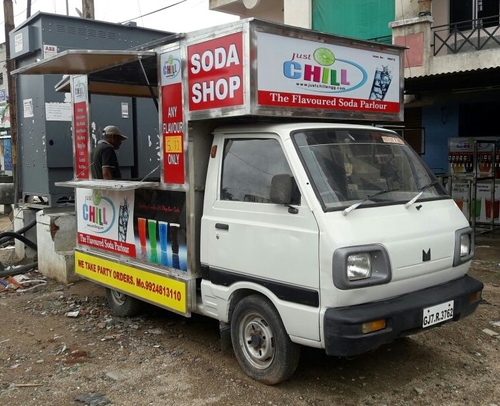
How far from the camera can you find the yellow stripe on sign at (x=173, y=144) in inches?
184

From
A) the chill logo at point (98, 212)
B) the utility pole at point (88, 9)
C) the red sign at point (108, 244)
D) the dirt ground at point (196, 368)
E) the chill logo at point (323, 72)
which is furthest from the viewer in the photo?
the utility pole at point (88, 9)

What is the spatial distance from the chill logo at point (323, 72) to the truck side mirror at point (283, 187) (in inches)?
34.0

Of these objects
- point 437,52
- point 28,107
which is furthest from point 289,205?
point 437,52

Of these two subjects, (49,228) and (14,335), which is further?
(49,228)

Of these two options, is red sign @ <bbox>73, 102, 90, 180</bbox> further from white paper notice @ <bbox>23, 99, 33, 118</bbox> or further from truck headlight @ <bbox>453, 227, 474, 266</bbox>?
truck headlight @ <bbox>453, 227, 474, 266</bbox>

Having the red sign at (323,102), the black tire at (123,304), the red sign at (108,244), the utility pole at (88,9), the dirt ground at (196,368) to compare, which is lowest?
the dirt ground at (196,368)

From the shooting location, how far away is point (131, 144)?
9.03 metres

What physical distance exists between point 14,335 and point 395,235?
414cm

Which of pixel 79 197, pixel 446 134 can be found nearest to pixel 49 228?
pixel 79 197

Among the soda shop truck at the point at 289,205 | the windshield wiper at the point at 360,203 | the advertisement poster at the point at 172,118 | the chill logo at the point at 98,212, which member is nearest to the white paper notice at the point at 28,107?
the chill logo at the point at 98,212

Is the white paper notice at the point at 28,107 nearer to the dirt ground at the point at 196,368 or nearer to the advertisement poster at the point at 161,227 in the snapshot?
the dirt ground at the point at 196,368

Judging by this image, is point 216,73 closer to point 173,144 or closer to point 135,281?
point 173,144

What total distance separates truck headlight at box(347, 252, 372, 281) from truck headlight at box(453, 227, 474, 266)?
937 millimetres

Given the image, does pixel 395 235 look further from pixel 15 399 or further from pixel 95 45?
pixel 95 45
